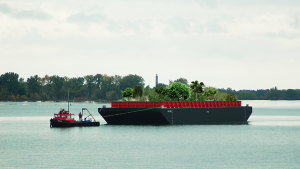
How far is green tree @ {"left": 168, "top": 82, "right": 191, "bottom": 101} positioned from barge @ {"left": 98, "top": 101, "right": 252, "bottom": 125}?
5057 mm

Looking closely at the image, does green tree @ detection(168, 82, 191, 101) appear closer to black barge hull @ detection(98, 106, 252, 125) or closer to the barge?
the barge

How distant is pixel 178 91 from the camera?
90875 millimetres

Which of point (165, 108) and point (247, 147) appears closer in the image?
point (247, 147)

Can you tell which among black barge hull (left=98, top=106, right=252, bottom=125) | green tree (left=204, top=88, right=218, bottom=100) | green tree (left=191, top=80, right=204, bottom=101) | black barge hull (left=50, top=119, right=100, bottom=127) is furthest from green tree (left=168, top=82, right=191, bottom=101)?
black barge hull (left=50, top=119, right=100, bottom=127)

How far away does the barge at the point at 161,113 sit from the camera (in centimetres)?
7731

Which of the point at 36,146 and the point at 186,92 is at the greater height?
the point at 186,92

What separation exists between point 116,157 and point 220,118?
48.0 meters

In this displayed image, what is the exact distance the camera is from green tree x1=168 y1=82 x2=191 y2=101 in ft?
298

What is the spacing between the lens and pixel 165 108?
78062 mm

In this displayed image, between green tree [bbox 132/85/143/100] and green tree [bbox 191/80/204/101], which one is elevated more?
green tree [bbox 191/80/204/101]

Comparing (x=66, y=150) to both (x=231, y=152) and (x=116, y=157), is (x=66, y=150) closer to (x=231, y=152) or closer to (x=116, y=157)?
(x=116, y=157)

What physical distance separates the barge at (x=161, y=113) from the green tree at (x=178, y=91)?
16.6ft

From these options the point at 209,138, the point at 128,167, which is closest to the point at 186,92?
the point at 209,138

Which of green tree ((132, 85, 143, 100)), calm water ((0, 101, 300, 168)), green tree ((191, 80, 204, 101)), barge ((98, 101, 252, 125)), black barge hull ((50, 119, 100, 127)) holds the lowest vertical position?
calm water ((0, 101, 300, 168))
